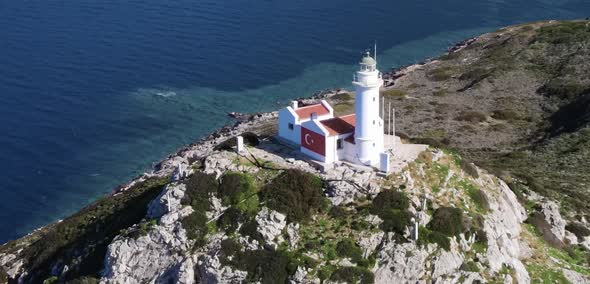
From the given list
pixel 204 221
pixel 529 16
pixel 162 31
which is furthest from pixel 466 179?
pixel 529 16

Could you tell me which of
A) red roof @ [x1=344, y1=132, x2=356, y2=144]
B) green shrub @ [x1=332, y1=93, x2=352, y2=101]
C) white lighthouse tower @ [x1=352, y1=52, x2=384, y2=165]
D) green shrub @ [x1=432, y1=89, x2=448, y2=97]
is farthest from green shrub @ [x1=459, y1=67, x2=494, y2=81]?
white lighthouse tower @ [x1=352, y1=52, x2=384, y2=165]

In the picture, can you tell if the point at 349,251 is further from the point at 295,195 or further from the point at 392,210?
the point at 295,195

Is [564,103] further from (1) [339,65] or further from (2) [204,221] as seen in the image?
(2) [204,221]

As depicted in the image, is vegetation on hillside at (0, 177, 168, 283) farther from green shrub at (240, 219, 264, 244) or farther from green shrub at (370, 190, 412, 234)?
green shrub at (370, 190, 412, 234)

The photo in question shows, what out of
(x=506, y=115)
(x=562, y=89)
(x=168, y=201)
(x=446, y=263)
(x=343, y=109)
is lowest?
(x=506, y=115)

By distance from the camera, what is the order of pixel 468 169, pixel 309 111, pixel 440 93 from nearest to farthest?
pixel 468 169 → pixel 309 111 → pixel 440 93

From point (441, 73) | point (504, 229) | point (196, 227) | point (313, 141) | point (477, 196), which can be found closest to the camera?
point (196, 227)

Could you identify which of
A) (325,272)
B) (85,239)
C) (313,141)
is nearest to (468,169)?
(313,141)

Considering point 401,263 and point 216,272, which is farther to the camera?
point 216,272
